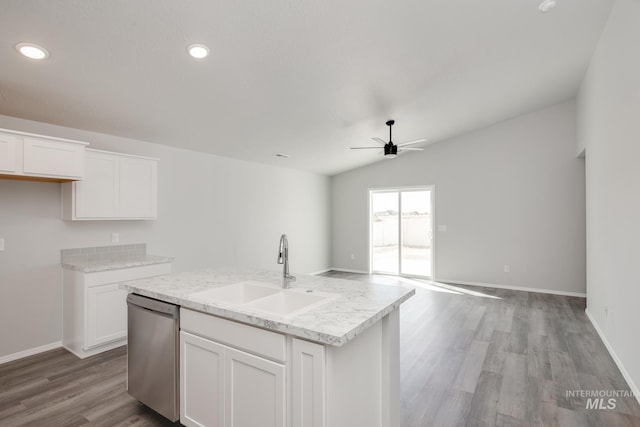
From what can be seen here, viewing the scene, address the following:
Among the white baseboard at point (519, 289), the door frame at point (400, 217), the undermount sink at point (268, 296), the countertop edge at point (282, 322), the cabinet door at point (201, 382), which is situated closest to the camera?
the countertop edge at point (282, 322)

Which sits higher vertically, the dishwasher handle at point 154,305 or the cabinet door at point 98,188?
the cabinet door at point 98,188

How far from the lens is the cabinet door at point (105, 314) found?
3.06 m

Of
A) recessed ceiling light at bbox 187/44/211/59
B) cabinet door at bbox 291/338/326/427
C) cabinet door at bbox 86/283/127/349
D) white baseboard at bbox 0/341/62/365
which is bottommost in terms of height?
white baseboard at bbox 0/341/62/365

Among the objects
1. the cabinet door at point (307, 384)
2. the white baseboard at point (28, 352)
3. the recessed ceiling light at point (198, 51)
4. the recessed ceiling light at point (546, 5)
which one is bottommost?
the white baseboard at point (28, 352)

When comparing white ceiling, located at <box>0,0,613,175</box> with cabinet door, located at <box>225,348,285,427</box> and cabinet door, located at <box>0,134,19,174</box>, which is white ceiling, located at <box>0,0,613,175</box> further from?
cabinet door, located at <box>225,348,285,427</box>

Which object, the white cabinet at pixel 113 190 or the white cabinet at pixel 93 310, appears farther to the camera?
the white cabinet at pixel 113 190

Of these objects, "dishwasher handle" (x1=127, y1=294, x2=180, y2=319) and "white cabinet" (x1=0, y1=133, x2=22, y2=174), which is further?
"white cabinet" (x1=0, y1=133, x2=22, y2=174)

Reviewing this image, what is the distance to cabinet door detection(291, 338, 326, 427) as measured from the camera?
4.34 ft

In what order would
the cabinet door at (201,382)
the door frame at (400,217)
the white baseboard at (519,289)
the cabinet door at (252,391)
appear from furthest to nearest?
1. the door frame at (400,217)
2. the white baseboard at (519,289)
3. the cabinet door at (201,382)
4. the cabinet door at (252,391)

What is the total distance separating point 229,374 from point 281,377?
15.3 inches

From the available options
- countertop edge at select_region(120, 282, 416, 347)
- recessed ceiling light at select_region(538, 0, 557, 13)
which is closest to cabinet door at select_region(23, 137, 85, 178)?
countertop edge at select_region(120, 282, 416, 347)

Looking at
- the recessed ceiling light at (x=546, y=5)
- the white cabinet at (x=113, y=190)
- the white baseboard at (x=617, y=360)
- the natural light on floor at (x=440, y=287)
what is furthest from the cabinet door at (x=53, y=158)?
the natural light on floor at (x=440, y=287)

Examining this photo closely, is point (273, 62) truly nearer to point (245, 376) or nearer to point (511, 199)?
point (245, 376)

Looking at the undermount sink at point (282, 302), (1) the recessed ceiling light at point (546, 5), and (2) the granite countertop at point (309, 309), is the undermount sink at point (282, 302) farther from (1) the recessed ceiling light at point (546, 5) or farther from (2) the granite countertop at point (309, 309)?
(1) the recessed ceiling light at point (546, 5)
